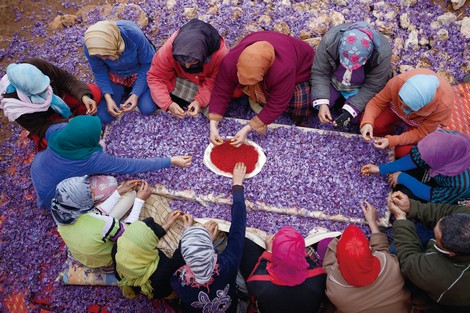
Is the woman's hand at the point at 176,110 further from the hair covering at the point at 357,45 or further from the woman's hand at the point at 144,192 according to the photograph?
the hair covering at the point at 357,45

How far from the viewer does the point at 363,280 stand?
95.7 inches

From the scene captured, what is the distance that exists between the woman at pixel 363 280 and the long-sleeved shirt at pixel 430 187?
2.55 ft

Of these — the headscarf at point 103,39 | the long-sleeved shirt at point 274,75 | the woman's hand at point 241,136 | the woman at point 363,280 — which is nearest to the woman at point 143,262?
Answer: the woman's hand at point 241,136

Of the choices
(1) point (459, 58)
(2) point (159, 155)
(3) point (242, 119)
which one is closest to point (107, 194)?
(2) point (159, 155)

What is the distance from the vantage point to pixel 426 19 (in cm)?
439

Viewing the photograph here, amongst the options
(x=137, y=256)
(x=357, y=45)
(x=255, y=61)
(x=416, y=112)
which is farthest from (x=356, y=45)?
(x=137, y=256)

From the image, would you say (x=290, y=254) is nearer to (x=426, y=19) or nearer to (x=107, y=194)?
(x=107, y=194)

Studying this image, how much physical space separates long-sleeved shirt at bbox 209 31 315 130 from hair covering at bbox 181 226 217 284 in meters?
1.39

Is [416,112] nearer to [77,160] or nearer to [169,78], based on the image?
[169,78]

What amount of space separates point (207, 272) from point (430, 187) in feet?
6.91

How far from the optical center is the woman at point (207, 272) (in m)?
2.39

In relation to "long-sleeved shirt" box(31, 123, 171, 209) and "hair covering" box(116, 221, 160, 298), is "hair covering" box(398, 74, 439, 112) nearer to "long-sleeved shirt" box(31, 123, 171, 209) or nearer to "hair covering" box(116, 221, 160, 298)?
"long-sleeved shirt" box(31, 123, 171, 209)

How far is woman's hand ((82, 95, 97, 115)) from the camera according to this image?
11.9ft

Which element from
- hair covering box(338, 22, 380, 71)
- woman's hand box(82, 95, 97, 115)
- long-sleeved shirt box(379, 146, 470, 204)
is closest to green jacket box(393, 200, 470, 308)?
long-sleeved shirt box(379, 146, 470, 204)
